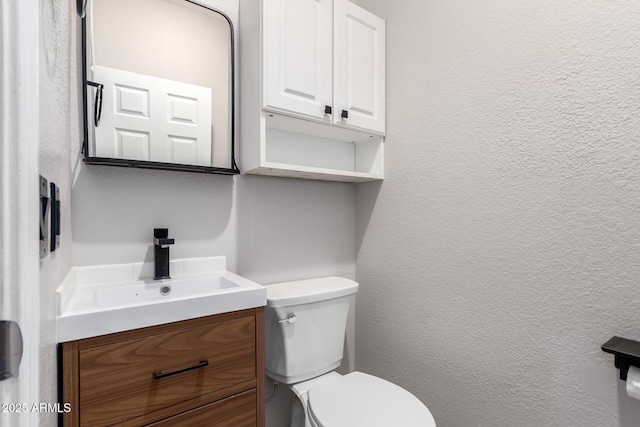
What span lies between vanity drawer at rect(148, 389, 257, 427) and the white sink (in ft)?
0.96

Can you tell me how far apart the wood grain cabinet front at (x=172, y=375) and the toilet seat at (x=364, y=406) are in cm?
22

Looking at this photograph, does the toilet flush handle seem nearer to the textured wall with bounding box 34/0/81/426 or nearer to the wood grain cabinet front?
the wood grain cabinet front

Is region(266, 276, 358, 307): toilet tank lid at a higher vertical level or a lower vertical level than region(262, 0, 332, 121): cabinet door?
lower

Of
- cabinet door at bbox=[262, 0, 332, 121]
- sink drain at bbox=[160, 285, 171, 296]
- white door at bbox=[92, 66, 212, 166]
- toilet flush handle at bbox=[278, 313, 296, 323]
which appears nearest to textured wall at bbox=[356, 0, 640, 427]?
cabinet door at bbox=[262, 0, 332, 121]

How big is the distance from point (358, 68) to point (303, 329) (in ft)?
3.98

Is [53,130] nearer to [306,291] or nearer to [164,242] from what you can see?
[164,242]

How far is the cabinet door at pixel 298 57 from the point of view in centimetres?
128

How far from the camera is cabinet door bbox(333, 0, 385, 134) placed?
1467 mm

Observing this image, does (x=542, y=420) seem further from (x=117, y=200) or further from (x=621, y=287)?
(x=117, y=200)

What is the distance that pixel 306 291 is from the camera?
1.37 meters

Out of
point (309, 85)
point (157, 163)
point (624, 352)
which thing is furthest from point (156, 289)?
point (624, 352)

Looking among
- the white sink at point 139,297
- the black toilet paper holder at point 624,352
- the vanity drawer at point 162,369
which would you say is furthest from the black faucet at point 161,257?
the black toilet paper holder at point 624,352

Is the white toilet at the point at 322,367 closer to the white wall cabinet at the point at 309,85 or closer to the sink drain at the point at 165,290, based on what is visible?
the sink drain at the point at 165,290

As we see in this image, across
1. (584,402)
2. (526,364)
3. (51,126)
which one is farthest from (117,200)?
(584,402)
